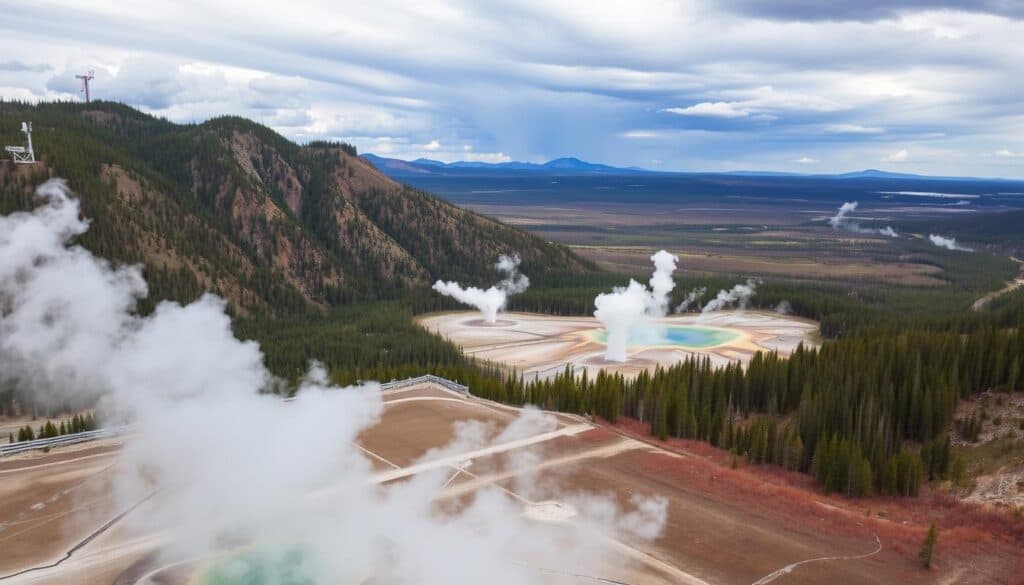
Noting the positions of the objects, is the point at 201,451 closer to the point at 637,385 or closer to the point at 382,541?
the point at 382,541

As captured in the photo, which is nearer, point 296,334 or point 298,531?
point 298,531

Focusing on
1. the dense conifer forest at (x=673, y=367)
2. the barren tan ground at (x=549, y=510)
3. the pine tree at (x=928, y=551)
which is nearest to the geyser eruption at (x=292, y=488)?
the barren tan ground at (x=549, y=510)

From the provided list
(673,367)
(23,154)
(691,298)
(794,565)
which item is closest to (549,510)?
(794,565)

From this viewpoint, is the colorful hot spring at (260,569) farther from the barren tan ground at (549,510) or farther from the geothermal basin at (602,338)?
the geothermal basin at (602,338)

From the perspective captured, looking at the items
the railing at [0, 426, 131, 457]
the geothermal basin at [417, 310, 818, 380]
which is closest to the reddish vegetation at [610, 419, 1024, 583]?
the railing at [0, 426, 131, 457]

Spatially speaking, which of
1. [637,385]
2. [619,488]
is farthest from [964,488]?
[637,385]

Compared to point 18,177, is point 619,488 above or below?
below
